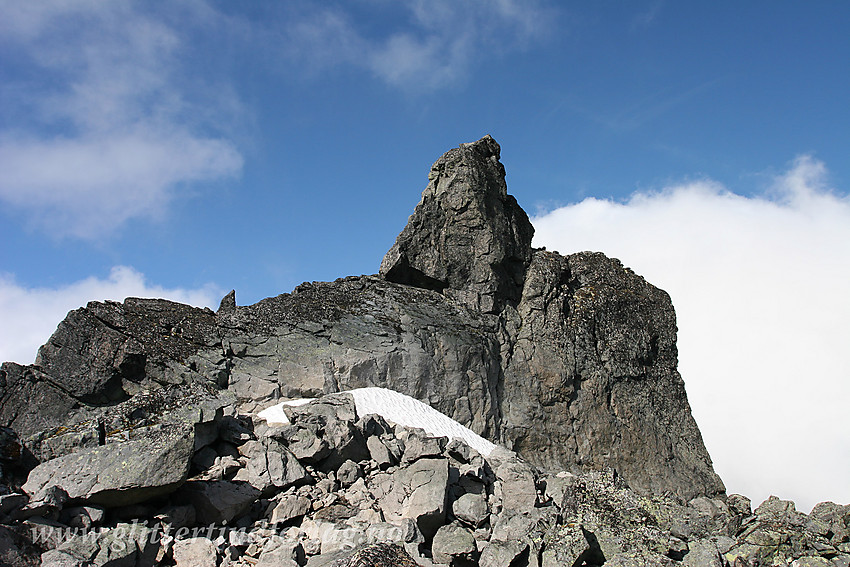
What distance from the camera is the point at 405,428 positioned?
18328 mm

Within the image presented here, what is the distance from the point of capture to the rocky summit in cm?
1186

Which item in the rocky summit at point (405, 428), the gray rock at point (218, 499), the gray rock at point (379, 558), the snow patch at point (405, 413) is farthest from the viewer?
the snow patch at point (405, 413)

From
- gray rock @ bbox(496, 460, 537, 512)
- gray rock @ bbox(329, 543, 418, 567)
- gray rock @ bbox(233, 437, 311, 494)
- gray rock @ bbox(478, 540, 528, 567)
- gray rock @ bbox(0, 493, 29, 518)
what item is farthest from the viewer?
gray rock @ bbox(496, 460, 537, 512)

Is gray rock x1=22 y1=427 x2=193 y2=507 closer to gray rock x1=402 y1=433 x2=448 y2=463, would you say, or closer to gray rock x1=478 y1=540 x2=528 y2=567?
gray rock x1=402 y1=433 x2=448 y2=463

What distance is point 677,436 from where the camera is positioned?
2472cm

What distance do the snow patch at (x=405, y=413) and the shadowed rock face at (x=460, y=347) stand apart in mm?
1271

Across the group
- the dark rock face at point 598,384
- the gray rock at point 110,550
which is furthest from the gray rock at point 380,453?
the dark rock face at point 598,384

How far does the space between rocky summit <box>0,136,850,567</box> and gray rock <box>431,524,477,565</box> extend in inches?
2.0

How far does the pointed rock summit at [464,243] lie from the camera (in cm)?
2569

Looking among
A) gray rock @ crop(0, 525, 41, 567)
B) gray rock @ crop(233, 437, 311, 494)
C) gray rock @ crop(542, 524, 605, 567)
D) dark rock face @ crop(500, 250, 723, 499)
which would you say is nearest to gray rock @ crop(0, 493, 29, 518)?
gray rock @ crop(0, 525, 41, 567)

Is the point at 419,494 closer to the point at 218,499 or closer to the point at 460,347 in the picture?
the point at 218,499

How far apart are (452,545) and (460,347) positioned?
11629mm

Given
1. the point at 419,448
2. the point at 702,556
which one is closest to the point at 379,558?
the point at 419,448

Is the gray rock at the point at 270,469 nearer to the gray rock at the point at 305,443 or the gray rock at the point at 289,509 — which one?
the gray rock at the point at 305,443
